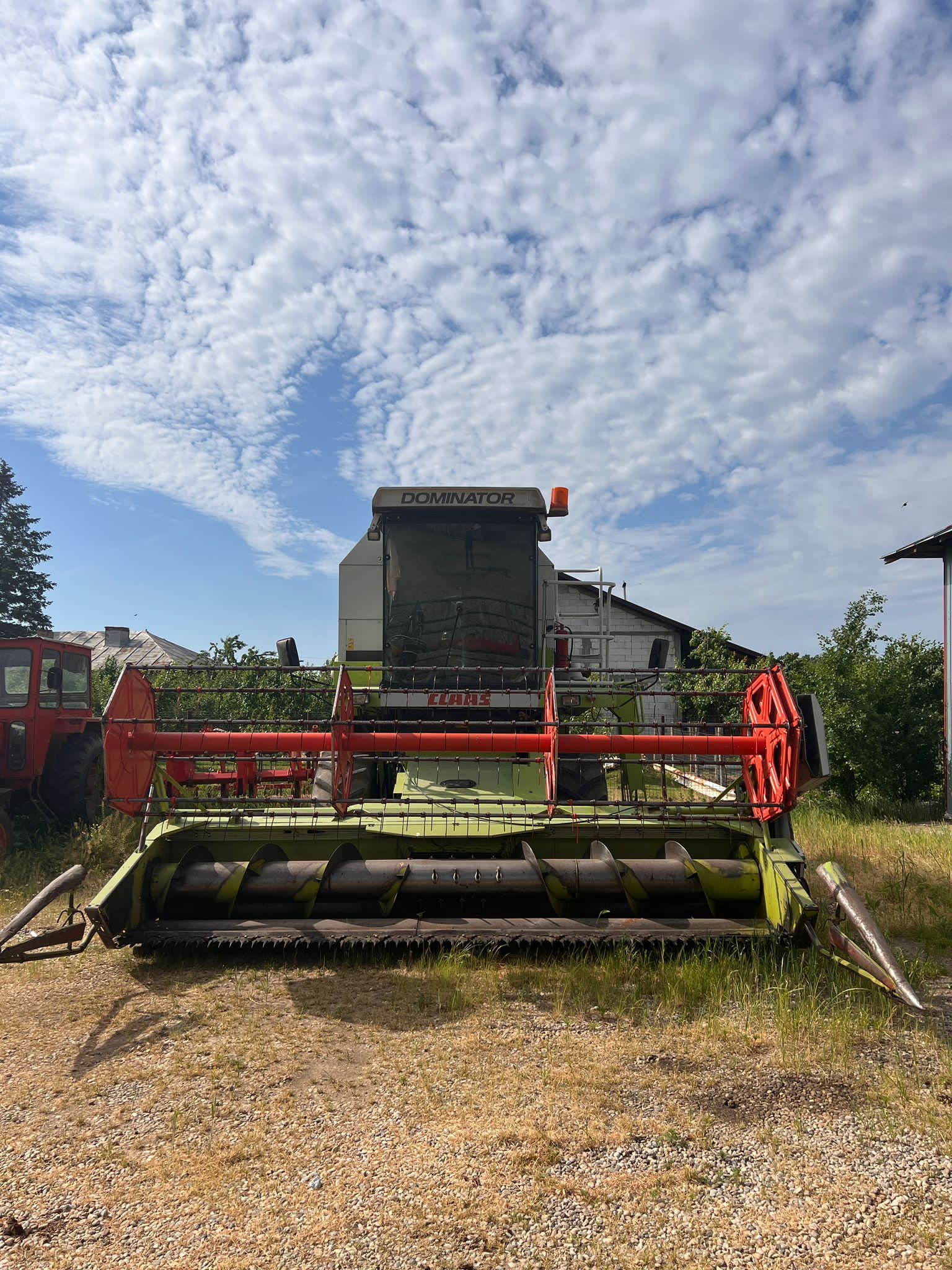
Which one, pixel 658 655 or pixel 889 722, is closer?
pixel 658 655

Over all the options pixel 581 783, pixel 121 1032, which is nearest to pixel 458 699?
pixel 581 783

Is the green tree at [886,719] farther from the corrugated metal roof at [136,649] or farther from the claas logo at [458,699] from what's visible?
the corrugated metal roof at [136,649]

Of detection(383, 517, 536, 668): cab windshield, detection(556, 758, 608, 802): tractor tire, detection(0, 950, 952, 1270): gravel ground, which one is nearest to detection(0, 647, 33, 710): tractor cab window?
detection(383, 517, 536, 668): cab windshield

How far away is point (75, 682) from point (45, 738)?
0.87m

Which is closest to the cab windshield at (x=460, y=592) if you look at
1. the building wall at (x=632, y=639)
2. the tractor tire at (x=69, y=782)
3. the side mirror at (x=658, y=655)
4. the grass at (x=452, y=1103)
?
the side mirror at (x=658, y=655)

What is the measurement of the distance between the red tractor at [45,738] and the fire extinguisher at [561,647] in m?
4.68

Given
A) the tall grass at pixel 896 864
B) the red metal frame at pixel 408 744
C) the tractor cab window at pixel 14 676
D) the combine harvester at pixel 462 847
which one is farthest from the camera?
the tractor cab window at pixel 14 676

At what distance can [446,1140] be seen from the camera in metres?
2.74

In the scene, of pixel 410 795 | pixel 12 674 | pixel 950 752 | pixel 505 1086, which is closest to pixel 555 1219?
pixel 505 1086

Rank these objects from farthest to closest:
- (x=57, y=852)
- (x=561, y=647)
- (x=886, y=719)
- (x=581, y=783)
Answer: (x=886, y=719), (x=57, y=852), (x=561, y=647), (x=581, y=783)

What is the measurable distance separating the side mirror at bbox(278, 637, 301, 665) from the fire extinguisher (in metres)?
2.26

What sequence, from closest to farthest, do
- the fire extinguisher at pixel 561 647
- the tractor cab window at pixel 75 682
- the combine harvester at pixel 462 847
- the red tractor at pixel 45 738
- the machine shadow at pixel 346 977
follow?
the machine shadow at pixel 346 977 < the combine harvester at pixel 462 847 < the fire extinguisher at pixel 561 647 < the red tractor at pixel 45 738 < the tractor cab window at pixel 75 682

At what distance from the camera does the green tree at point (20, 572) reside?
97.3 ft

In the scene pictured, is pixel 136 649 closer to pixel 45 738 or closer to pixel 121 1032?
pixel 45 738
